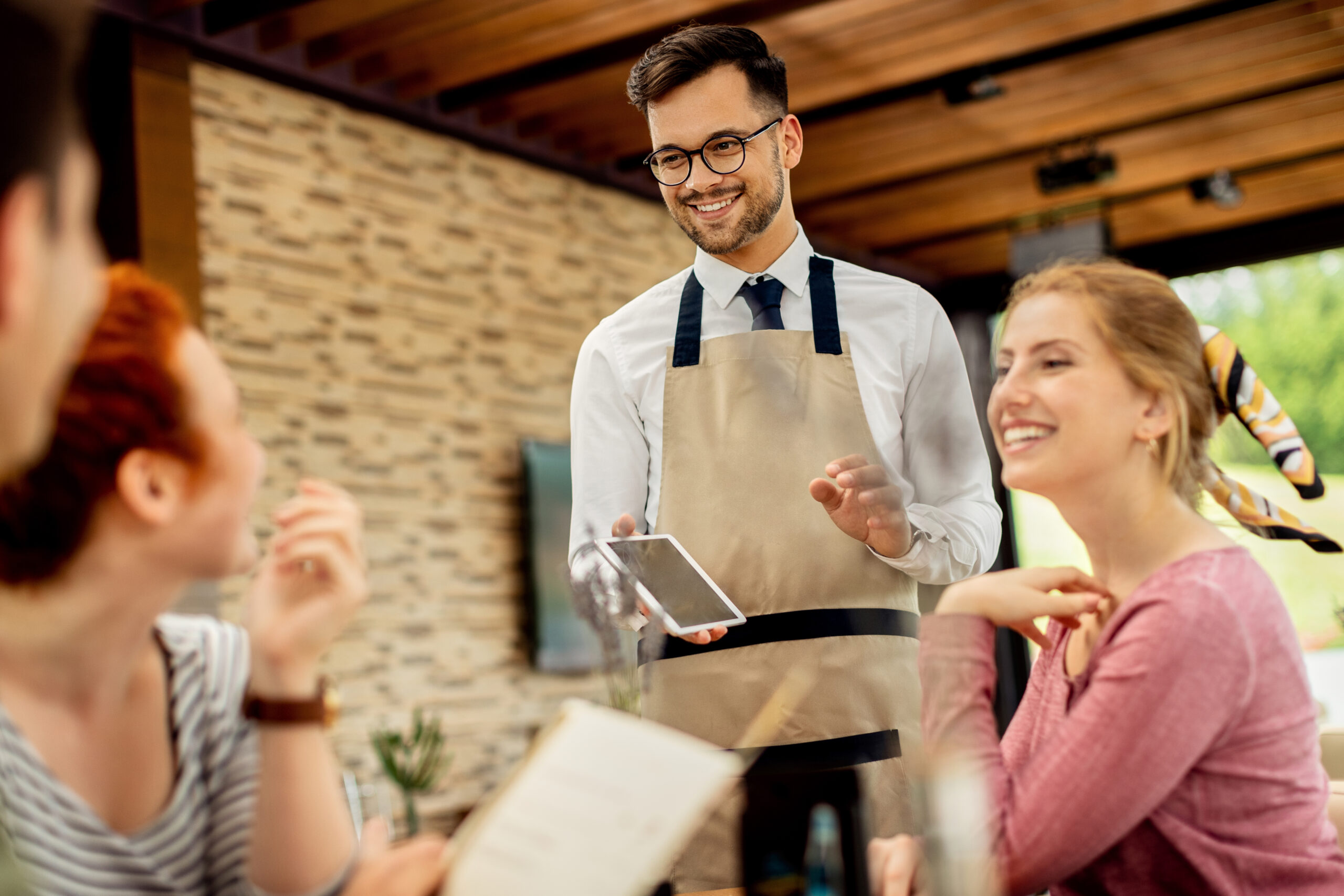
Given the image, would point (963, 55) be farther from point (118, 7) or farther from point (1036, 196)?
point (118, 7)

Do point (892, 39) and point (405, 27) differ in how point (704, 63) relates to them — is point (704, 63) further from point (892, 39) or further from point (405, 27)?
point (892, 39)

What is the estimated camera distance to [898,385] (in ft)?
6.35

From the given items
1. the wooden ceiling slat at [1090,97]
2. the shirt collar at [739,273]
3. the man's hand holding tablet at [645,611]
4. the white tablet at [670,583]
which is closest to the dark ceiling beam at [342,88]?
the wooden ceiling slat at [1090,97]

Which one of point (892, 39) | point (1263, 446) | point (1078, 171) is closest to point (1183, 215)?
point (1078, 171)

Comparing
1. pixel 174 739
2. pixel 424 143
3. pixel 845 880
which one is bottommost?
pixel 845 880

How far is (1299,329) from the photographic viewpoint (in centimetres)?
731

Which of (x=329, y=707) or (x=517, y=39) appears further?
(x=517, y=39)

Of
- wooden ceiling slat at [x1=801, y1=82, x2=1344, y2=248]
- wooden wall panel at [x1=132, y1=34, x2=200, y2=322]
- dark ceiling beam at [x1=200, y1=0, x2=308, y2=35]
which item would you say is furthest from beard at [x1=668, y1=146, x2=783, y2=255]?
wooden ceiling slat at [x1=801, y1=82, x2=1344, y2=248]

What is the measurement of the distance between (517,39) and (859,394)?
3.46m

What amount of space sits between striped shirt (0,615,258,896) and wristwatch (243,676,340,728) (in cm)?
9

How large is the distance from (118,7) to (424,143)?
4.73 feet

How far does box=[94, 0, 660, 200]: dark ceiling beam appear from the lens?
4.45 m

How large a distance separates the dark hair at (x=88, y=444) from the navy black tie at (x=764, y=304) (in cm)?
125

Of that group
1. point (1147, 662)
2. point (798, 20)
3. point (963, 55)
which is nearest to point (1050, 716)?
point (1147, 662)
